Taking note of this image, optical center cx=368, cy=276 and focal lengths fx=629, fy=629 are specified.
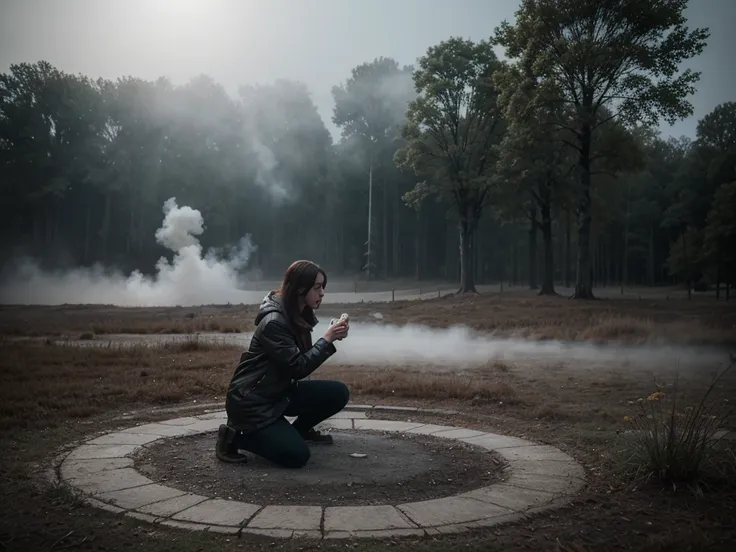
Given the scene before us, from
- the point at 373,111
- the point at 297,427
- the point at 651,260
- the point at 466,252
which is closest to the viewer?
the point at 297,427

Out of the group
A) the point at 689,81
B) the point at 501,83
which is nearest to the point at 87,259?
the point at 501,83

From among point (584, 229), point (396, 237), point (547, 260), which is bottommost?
point (547, 260)

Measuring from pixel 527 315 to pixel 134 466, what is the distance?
44.7 feet

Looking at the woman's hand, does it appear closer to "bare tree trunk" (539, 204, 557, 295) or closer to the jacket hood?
the jacket hood

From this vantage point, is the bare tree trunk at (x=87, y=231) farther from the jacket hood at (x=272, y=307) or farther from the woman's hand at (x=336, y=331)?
the woman's hand at (x=336, y=331)

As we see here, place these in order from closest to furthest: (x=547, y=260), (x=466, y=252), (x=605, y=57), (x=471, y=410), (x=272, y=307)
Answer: (x=272, y=307), (x=471, y=410), (x=605, y=57), (x=547, y=260), (x=466, y=252)

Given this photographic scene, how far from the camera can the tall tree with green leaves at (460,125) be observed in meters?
28.3

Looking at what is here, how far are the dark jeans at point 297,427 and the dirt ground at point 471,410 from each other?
110 cm

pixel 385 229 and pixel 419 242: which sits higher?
pixel 385 229

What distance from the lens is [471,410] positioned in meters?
6.41

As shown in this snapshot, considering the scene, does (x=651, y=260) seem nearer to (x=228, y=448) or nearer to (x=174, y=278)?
(x=228, y=448)

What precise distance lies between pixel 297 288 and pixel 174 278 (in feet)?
92.8

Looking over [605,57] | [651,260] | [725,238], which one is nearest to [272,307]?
[725,238]

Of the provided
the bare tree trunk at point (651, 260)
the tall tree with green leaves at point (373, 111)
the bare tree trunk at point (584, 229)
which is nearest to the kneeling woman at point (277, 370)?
the bare tree trunk at point (651, 260)
